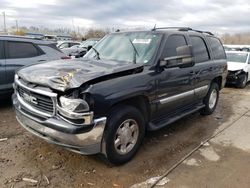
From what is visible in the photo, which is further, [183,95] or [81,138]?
[183,95]

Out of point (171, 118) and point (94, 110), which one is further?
point (171, 118)

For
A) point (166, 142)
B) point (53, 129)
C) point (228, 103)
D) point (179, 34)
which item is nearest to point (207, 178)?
point (166, 142)

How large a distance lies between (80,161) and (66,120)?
930 millimetres

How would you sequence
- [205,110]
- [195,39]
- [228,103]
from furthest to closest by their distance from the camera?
[228,103], [205,110], [195,39]

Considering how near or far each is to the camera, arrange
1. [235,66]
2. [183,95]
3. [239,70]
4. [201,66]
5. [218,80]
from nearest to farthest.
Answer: [183,95]
[201,66]
[218,80]
[239,70]
[235,66]

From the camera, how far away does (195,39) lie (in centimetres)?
571

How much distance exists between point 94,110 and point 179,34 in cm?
268

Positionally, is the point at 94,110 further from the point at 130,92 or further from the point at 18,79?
the point at 18,79

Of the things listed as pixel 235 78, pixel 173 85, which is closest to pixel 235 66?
pixel 235 78

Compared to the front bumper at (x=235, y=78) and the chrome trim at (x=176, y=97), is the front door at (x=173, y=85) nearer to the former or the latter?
the chrome trim at (x=176, y=97)

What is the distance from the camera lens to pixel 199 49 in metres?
5.76

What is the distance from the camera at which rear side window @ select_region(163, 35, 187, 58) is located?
4.57 metres

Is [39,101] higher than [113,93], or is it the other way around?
[113,93]

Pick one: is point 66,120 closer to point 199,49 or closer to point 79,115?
point 79,115
